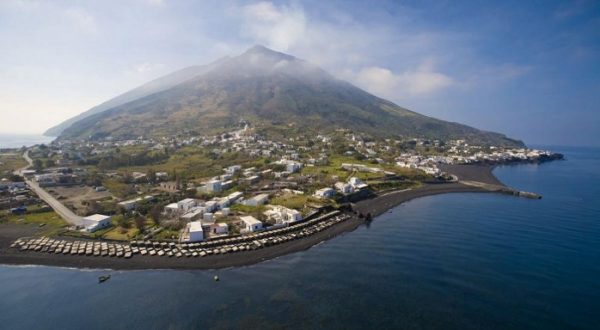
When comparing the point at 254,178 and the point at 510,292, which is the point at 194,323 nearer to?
the point at 510,292

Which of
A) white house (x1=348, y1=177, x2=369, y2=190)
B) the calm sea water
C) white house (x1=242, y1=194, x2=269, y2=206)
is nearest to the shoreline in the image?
the calm sea water

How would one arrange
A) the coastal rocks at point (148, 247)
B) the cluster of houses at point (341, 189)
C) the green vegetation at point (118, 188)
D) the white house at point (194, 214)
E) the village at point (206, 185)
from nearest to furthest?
the coastal rocks at point (148, 247)
the village at point (206, 185)
the white house at point (194, 214)
the cluster of houses at point (341, 189)
the green vegetation at point (118, 188)

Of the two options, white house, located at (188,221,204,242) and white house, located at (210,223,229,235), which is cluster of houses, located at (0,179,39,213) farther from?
white house, located at (210,223,229,235)

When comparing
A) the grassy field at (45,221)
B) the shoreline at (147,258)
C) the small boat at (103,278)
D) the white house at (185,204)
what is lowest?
the small boat at (103,278)

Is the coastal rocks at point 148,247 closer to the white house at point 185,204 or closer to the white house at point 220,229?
the white house at point 220,229

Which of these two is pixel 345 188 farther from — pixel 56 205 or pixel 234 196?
pixel 56 205

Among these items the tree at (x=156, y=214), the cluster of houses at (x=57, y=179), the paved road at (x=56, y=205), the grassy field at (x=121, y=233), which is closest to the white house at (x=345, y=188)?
the tree at (x=156, y=214)

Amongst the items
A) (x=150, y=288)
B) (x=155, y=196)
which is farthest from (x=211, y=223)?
(x=155, y=196)
